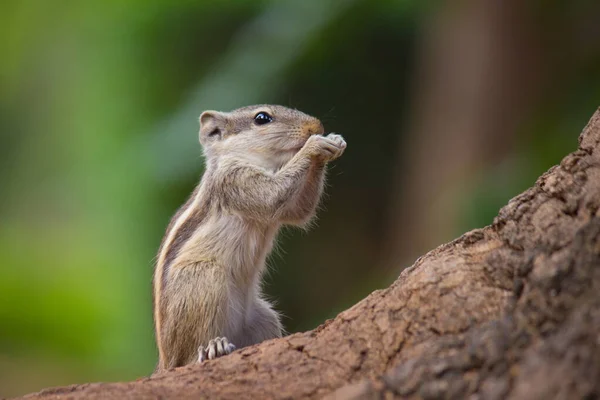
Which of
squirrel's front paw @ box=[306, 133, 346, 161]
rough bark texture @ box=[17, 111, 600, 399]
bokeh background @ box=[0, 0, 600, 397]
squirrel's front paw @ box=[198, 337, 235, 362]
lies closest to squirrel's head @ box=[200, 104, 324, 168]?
squirrel's front paw @ box=[306, 133, 346, 161]

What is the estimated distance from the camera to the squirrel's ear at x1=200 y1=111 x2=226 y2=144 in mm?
6359

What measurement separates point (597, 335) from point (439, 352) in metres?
0.64

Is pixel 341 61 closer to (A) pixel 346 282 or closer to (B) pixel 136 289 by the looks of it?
(A) pixel 346 282

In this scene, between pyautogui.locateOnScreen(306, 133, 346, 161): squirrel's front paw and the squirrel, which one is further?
pyautogui.locateOnScreen(306, 133, 346, 161): squirrel's front paw

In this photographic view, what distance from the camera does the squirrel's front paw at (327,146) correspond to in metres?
5.67

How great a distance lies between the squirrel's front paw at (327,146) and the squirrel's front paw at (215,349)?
4.85 feet

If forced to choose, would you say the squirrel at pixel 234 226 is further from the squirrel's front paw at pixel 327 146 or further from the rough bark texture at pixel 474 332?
the rough bark texture at pixel 474 332

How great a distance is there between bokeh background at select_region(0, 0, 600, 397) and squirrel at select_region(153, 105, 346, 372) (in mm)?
2031

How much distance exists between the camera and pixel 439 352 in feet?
10.4

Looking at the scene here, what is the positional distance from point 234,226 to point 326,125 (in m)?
4.52

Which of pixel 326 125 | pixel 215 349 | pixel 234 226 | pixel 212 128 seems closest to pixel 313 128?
pixel 212 128

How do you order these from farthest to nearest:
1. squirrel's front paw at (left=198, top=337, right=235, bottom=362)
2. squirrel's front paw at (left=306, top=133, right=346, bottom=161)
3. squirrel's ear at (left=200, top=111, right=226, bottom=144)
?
squirrel's ear at (left=200, top=111, right=226, bottom=144), squirrel's front paw at (left=306, top=133, right=346, bottom=161), squirrel's front paw at (left=198, top=337, right=235, bottom=362)

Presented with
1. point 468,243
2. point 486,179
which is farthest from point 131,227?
point 468,243

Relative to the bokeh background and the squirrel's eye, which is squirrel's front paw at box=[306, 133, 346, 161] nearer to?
the squirrel's eye
